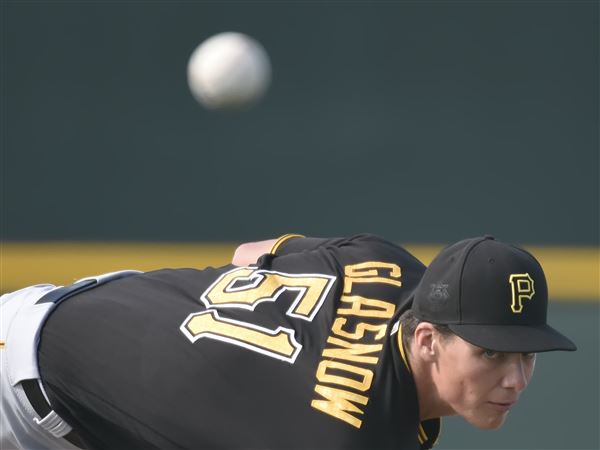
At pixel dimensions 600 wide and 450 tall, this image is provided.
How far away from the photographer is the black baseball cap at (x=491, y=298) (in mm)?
2316

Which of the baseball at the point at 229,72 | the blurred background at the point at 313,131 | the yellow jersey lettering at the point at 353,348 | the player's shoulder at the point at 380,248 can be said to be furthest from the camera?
the blurred background at the point at 313,131

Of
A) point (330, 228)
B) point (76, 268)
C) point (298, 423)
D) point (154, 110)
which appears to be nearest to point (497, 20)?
point (330, 228)

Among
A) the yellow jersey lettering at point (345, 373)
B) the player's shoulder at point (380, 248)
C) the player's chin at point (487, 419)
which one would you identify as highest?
the player's shoulder at point (380, 248)

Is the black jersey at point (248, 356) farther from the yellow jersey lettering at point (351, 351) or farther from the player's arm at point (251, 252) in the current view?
the player's arm at point (251, 252)

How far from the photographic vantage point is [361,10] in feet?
19.6

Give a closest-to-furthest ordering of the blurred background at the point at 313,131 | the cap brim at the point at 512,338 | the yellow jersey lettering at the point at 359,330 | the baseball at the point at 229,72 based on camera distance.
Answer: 1. the cap brim at the point at 512,338
2. the yellow jersey lettering at the point at 359,330
3. the baseball at the point at 229,72
4. the blurred background at the point at 313,131

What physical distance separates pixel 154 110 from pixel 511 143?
2039mm

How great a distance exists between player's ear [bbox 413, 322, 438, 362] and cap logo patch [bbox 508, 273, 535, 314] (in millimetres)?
186

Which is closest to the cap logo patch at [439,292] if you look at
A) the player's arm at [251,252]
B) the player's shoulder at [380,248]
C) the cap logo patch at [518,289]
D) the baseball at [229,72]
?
the cap logo patch at [518,289]

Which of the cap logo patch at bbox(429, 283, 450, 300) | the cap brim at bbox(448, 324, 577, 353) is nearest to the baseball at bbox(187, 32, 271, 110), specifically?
the cap logo patch at bbox(429, 283, 450, 300)

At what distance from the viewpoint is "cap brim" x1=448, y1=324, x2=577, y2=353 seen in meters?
2.27

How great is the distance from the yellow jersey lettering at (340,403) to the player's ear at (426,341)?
0.54ft

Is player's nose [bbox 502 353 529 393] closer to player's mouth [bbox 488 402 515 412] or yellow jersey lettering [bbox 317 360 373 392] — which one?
player's mouth [bbox 488 402 515 412]

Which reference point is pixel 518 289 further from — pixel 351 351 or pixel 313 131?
pixel 313 131
